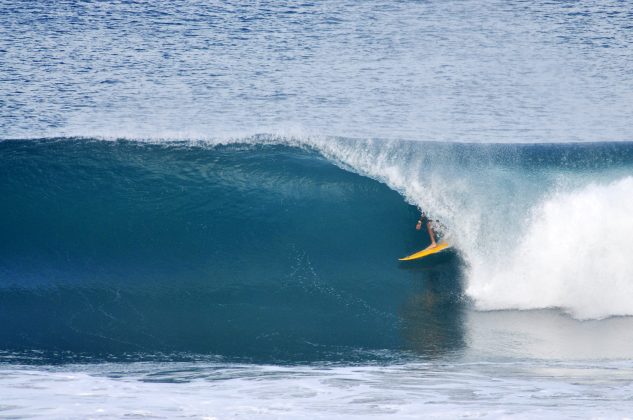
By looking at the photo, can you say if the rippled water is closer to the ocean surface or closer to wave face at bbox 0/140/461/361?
the ocean surface

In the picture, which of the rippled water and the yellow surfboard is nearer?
the yellow surfboard

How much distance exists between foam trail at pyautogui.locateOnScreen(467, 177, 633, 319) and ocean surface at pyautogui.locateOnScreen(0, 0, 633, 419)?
0.03m

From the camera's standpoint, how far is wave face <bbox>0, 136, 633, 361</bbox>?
12.3 meters

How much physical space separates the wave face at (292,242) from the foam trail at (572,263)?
0.08 ft

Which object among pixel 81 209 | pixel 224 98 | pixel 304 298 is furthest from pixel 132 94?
pixel 304 298

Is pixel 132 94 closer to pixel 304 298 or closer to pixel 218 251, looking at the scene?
pixel 218 251

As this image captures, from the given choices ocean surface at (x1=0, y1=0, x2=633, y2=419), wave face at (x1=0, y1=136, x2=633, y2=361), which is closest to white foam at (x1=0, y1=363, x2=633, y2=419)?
ocean surface at (x1=0, y1=0, x2=633, y2=419)

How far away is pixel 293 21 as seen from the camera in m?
26.4

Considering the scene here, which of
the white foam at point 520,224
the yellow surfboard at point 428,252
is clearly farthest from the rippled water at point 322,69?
the yellow surfboard at point 428,252

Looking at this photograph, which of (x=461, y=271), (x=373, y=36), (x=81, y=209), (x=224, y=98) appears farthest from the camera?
(x=373, y=36)

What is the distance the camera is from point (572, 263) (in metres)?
13.6

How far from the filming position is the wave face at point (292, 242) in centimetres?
1230

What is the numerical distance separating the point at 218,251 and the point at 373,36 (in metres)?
13.2

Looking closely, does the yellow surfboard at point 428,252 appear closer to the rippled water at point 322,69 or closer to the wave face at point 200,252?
the wave face at point 200,252
